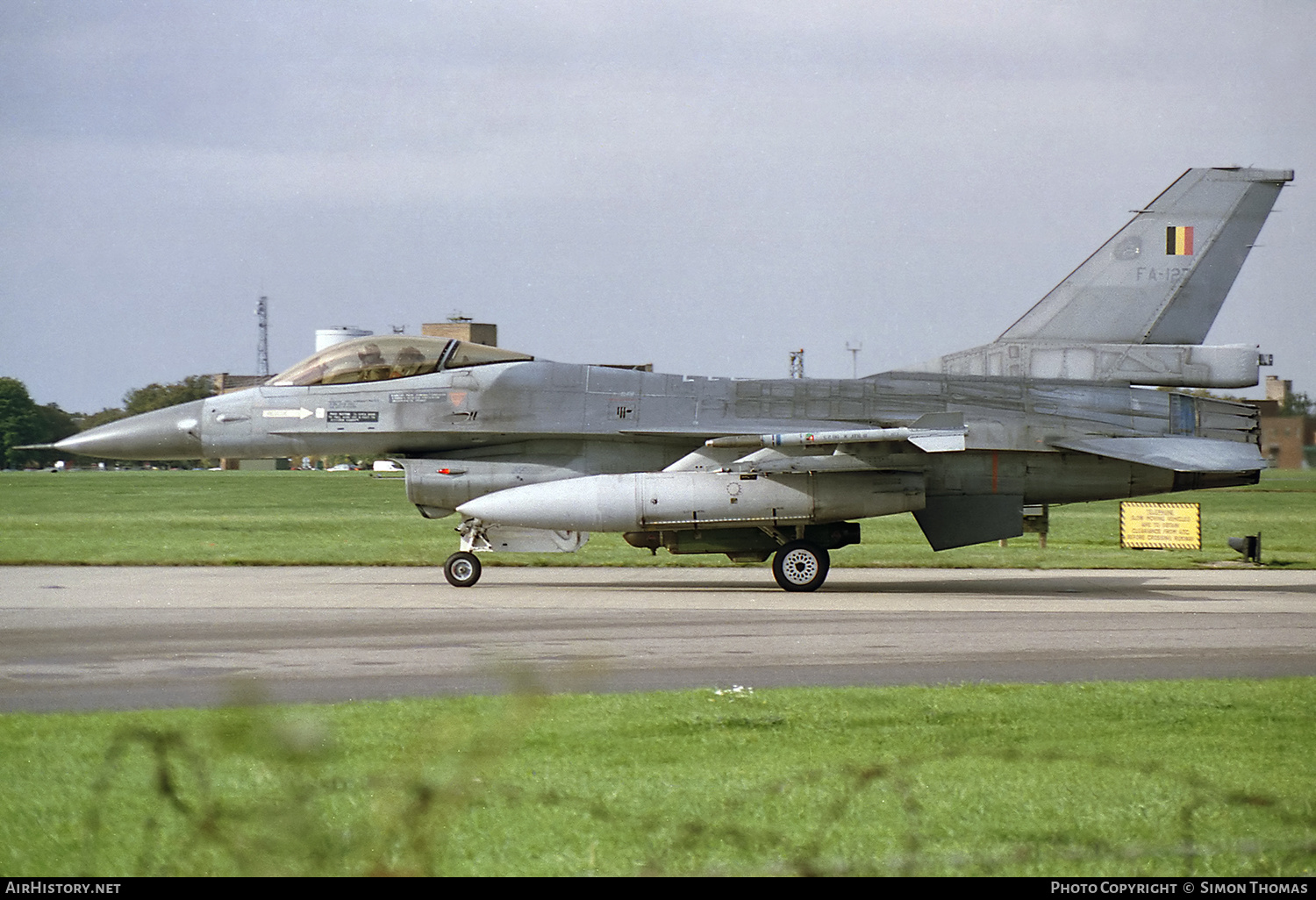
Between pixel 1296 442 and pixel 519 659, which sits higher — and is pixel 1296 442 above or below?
above

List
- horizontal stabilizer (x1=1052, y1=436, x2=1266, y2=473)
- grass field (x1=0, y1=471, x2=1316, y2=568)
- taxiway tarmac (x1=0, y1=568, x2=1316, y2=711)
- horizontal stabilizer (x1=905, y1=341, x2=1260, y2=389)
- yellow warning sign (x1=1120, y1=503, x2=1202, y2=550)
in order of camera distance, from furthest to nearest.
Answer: yellow warning sign (x1=1120, y1=503, x2=1202, y2=550)
grass field (x1=0, y1=471, x2=1316, y2=568)
horizontal stabilizer (x1=905, y1=341, x2=1260, y2=389)
horizontal stabilizer (x1=1052, y1=436, x2=1266, y2=473)
taxiway tarmac (x1=0, y1=568, x2=1316, y2=711)

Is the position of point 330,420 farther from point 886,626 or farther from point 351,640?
point 886,626

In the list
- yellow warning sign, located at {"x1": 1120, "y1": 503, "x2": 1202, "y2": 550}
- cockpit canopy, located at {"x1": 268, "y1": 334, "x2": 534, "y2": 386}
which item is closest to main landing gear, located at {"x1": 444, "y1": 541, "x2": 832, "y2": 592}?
cockpit canopy, located at {"x1": 268, "y1": 334, "x2": 534, "y2": 386}

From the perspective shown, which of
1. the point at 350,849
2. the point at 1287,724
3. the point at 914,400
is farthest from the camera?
the point at 914,400

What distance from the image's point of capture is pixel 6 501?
29328 millimetres

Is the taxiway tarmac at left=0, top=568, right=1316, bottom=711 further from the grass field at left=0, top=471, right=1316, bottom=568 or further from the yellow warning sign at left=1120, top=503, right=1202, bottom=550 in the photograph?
the yellow warning sign at left=1120, top=503, right=1202, bottom=550

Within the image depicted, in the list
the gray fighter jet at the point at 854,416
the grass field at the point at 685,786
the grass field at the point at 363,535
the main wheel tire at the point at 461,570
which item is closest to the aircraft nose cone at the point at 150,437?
the gray fighter jet at the point at 854,416

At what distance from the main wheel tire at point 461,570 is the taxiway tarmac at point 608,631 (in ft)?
0.78

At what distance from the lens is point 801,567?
1758 cm

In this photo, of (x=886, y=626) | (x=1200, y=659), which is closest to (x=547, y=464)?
(x=886, y=626)

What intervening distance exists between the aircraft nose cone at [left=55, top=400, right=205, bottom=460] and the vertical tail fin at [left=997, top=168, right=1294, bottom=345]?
11733mm

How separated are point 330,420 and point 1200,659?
11866 mm

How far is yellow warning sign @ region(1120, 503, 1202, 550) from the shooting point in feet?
82.6

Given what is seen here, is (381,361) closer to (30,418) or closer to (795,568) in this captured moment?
(795,568)
